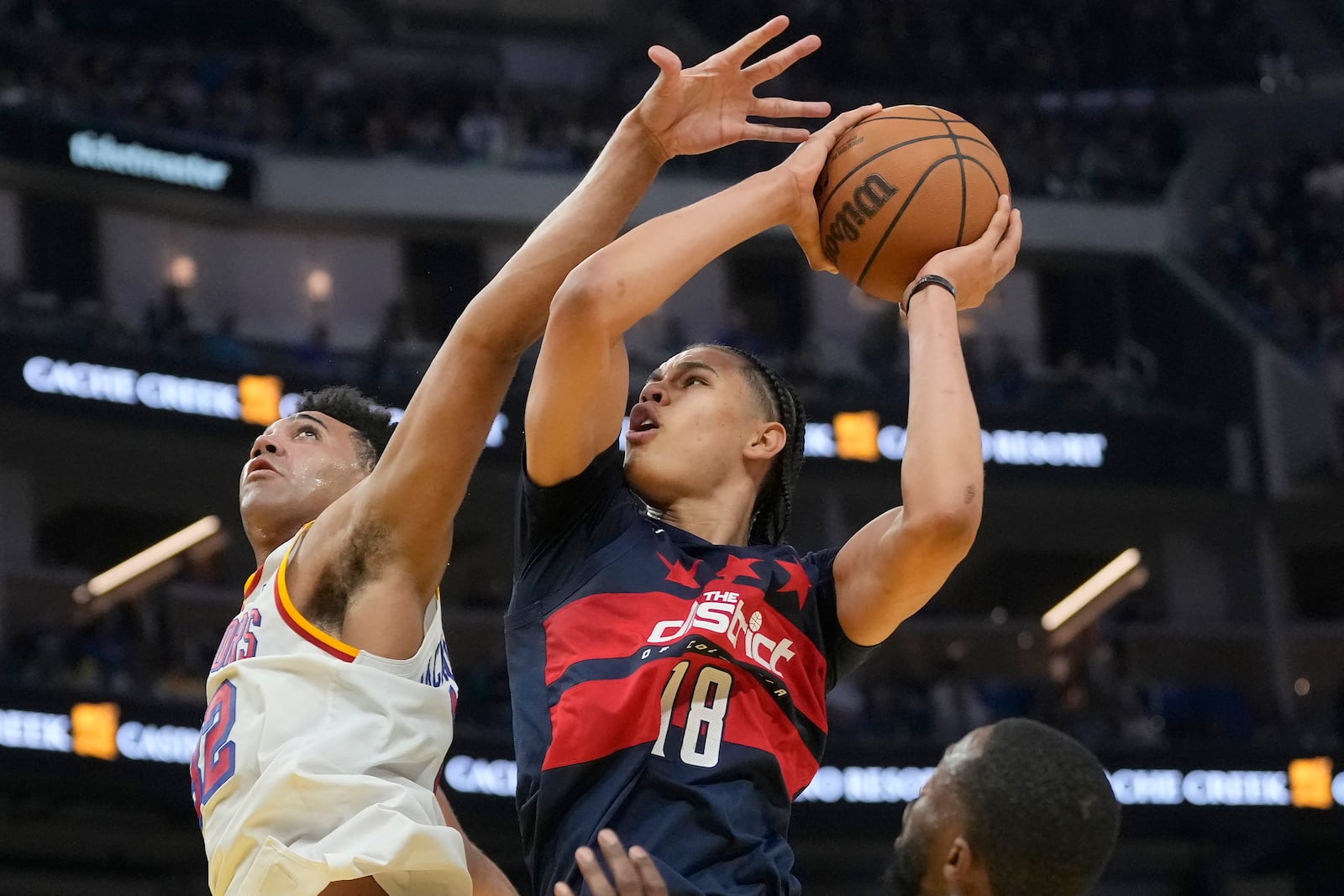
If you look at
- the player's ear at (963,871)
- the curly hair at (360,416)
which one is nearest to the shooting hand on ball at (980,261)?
the player's ear at (963,871)

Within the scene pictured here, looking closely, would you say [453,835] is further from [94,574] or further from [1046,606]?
[1046,606]

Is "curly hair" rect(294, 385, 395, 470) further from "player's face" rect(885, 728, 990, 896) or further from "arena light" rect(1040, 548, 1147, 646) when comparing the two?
"arena light" rect(1040, 548, 1147, 646)

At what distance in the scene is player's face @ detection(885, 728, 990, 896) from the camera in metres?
2.52

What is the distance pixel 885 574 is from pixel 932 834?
1.40 ft

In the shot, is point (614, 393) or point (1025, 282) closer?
point (614, 393)

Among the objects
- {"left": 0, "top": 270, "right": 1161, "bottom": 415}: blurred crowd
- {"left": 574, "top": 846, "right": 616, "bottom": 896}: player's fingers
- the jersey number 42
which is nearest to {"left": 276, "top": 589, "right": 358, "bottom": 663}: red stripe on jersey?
the jersey number 42

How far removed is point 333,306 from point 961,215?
17.7 metres

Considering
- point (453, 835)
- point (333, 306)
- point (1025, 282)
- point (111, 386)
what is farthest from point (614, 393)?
point (1025, 282)

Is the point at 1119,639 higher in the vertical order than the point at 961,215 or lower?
lower

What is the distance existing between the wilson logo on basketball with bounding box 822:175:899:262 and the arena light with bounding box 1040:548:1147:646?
55.7ft

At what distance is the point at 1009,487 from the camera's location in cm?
1831

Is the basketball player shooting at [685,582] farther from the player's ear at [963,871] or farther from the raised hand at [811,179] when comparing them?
the player's ear at [963,871]

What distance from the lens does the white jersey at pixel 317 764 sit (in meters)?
2.54

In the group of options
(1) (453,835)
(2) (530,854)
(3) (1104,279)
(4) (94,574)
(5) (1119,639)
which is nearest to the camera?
(2) (530,854)
